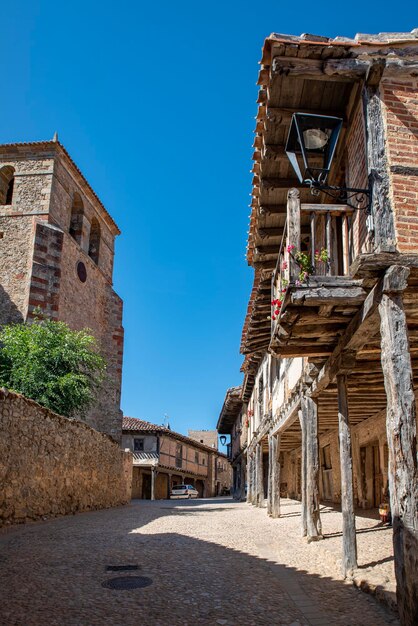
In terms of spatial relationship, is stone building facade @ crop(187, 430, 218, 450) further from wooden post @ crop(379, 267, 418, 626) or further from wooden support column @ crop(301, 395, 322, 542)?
wooden post @ crop(379, 267, 418, 626)

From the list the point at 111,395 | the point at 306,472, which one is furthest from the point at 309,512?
the point at 111,395

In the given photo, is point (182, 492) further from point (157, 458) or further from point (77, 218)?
point (77, 218)

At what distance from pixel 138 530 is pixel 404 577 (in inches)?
274

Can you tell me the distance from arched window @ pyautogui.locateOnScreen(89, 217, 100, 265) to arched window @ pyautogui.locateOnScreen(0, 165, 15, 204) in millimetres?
4143

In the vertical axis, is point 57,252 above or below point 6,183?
below

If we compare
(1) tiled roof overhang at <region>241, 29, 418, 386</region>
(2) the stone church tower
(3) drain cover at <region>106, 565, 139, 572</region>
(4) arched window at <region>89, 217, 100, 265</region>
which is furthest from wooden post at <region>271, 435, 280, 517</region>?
(4) arched window at <region>89, 217, 100, 265</region>

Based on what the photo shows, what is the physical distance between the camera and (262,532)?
10109mm

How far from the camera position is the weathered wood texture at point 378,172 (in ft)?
16.4

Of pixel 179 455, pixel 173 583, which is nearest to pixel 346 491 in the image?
pixel 173 583

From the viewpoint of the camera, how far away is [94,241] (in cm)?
2567

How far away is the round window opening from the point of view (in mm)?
22594

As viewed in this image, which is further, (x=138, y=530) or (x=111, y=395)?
(x=111, y=395)

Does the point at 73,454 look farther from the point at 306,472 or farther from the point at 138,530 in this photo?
the point at 306,472

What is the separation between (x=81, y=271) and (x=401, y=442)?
20016 millimetres
